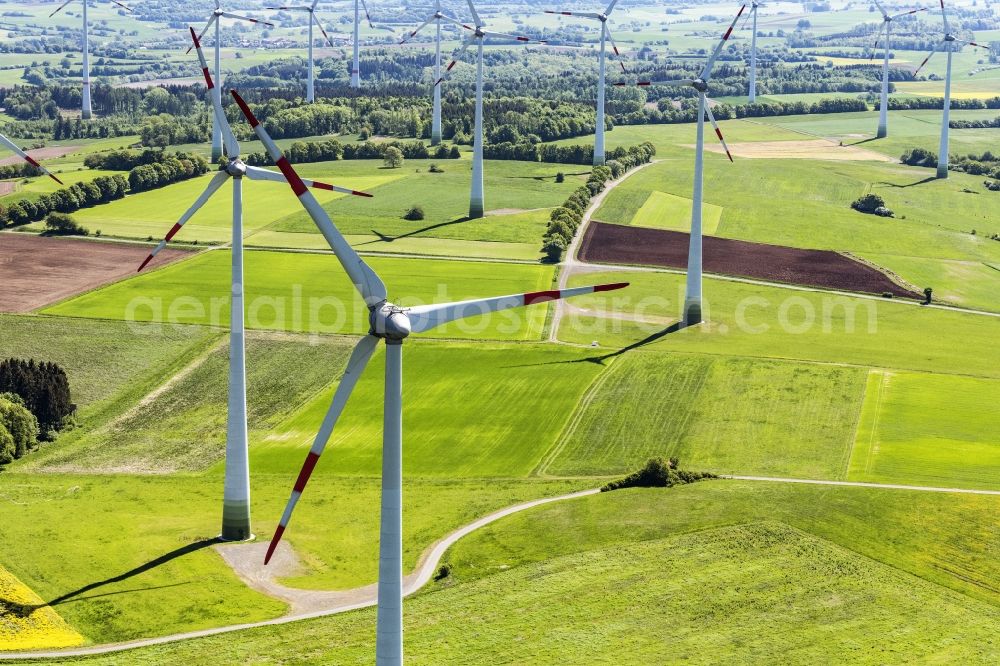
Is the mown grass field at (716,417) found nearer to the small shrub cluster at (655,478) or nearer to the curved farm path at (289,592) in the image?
the small shrub cluster at (655,478)

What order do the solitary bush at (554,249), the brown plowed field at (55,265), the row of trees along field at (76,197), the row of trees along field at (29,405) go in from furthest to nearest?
the row of trees along field at (76,197) → the solitary bush at (554,249) → the brown plowed field at (55,265) → the row of trees along field at (29,405)

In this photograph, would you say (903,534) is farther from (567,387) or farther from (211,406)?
(211,406)

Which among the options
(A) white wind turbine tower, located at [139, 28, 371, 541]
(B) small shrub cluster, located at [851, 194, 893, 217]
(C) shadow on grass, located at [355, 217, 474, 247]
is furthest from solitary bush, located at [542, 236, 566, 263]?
(A) white wind turbine tower, located at [139, 28, 371, 541]

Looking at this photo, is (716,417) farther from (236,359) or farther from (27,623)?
(27,623)

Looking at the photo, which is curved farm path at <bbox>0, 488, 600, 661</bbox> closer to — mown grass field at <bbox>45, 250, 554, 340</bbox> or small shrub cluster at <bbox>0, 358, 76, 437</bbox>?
small shrub cluster at <bbox>0, 358, 76, 437</bbox>

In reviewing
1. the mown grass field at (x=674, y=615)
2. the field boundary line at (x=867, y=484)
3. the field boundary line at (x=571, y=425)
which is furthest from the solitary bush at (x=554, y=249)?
the mown grass field at (x=674, y=615)

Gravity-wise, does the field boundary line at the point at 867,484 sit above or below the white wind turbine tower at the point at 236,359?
below

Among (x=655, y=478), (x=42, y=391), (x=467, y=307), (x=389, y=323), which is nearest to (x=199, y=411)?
(x=42, y=391)
